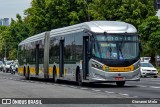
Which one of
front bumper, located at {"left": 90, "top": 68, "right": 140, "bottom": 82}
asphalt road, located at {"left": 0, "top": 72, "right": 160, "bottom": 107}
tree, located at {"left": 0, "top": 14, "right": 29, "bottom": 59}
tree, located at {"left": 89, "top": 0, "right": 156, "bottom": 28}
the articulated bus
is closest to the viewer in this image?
asphalt road, located at {"left": 0, "top": 72, "right": 160, "bottom": 107}

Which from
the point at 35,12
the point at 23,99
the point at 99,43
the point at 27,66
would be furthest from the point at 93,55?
the point at 35,12

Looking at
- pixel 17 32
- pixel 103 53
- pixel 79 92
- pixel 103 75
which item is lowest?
pixel 79 92

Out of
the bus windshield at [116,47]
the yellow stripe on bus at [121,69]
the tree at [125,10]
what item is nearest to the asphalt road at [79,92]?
the yellow stripe on bus at [121,69]

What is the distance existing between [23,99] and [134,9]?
5062cm

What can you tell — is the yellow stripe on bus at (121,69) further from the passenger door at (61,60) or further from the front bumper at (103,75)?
the passenger door at (61,60)

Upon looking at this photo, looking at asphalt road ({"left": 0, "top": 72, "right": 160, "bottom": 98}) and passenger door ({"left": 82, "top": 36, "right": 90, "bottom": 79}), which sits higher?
passenger door ({"left": 82, "top": 36, "right": 90, "bottom": 79})

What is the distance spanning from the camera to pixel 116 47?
27.0 meters

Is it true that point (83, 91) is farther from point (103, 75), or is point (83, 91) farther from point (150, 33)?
point (150, 33)

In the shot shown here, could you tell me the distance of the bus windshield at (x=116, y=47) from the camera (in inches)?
1055

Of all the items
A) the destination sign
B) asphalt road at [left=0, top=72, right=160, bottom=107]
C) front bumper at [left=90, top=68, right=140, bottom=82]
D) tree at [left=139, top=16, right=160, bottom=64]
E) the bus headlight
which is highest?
tree at [left=139, top=16, right=160, bottom=64]

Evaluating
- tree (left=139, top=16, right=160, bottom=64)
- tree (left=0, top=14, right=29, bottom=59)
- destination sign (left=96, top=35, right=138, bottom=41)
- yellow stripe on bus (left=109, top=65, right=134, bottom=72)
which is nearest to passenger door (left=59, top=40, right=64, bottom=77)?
destination sign (left=96, top=35, right=138, bottom=41)

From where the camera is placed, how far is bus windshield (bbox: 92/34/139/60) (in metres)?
26.8

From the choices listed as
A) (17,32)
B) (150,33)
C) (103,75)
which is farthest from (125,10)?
(103,75)

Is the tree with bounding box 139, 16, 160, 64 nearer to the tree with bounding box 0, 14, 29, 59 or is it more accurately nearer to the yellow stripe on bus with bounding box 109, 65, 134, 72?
the yellow stripe on bus with bounding box 109, 65, 134, 72
